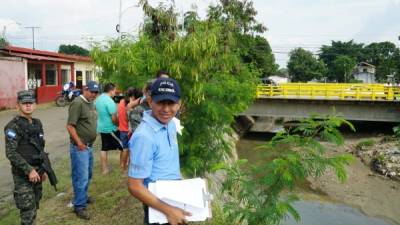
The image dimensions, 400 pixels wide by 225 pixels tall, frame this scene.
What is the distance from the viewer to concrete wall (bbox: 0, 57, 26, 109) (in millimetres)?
20062

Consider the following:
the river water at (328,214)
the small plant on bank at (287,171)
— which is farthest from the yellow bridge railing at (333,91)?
the small plant on bank at (287,171)

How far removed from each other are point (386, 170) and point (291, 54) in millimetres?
61950

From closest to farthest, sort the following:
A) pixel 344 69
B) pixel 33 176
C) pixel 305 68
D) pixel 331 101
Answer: pixel 33 176 → pixel 331 101 → pixel 344 69 → pixel 305 68

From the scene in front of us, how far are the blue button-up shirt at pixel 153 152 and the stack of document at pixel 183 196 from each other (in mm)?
94

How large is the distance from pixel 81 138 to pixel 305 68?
217 feet

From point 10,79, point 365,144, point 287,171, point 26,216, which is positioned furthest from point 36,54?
point 287,171

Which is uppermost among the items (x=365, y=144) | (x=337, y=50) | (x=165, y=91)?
(x=337, y=50)

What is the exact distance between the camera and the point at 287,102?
2328 cm

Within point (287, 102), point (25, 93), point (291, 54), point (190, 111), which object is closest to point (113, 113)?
point (190, 111)

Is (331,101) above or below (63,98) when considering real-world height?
above

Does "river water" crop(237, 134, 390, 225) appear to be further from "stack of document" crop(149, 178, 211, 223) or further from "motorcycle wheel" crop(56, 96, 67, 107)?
"motorcycle wheel" crop(56, 96, 67, 107)

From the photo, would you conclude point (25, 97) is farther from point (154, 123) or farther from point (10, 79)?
point (10, 79)

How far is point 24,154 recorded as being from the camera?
13.5ft

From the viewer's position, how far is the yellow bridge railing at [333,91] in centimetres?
2211
